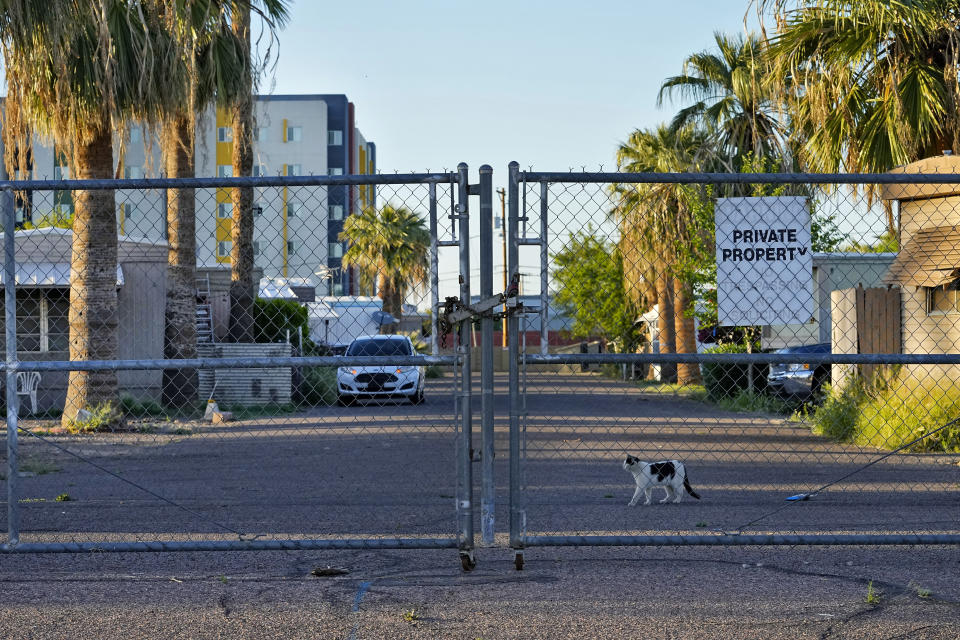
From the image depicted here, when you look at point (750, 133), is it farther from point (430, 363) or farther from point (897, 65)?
point (430, 363)

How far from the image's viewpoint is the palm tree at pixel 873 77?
50.6 ft

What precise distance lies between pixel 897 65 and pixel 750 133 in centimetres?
1240

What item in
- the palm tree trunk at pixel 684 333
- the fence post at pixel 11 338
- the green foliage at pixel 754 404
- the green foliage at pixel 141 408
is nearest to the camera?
the fence post at pixel 11 338

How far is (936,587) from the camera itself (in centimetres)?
585

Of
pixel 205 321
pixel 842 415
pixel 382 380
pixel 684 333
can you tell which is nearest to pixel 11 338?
pixel 842 415

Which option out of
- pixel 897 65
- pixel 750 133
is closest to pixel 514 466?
pixel 897 65

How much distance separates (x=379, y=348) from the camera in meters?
24.1

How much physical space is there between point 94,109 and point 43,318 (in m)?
6.86

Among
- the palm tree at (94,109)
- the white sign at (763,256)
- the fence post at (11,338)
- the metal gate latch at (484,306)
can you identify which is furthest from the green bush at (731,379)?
the fence post at (11,338)

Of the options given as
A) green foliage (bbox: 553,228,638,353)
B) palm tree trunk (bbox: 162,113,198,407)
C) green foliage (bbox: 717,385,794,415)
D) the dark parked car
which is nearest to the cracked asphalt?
green foliage (bbox: 717,385,794,415)

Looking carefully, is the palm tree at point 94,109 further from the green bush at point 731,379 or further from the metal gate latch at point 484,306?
the green bush at point 731,379

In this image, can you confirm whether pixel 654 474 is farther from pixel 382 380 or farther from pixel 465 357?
pixel 382 380

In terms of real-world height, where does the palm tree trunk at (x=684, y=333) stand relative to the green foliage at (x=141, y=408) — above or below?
above

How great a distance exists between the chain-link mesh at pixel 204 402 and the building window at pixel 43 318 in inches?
1.6
